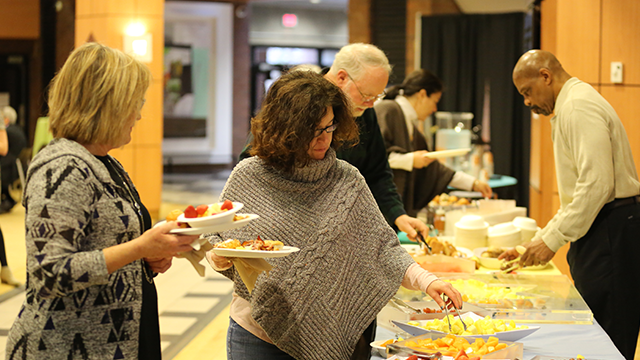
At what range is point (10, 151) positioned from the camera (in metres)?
9.65

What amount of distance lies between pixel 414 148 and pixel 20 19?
36.4 feet

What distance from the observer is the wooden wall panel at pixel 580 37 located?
432cm

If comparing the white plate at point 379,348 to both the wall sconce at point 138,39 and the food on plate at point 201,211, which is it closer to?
the food on plate at point 201,211

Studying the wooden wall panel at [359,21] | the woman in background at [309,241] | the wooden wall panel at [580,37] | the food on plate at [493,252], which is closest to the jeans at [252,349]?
the woman in background at [309,241]

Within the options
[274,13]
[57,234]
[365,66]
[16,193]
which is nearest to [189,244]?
[57,234]

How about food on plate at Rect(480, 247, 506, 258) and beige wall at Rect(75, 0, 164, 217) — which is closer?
food on plate at Rect(480, 247, 506, 258)

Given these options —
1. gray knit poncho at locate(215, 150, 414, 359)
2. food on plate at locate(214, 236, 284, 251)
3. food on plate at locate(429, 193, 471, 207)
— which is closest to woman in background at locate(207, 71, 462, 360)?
gray knit poncho at locate(215, 150, 414, 359)

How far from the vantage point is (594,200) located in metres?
2.43

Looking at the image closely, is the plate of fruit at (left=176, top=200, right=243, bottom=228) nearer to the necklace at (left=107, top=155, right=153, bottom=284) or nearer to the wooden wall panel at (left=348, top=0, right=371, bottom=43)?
the necklace at (left=107, top=155, right=153, bottom=284)

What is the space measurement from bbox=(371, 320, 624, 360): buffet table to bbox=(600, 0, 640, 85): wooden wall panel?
9.39ft

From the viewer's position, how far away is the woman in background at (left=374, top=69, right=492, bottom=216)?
12.6ft

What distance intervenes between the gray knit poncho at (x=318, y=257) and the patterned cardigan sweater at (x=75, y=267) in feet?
1.19

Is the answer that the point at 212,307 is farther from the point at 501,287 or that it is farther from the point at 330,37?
the point at 330,37

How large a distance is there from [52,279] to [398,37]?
774 centimetres
